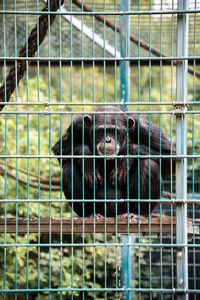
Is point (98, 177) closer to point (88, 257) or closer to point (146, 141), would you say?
point (146, 141)

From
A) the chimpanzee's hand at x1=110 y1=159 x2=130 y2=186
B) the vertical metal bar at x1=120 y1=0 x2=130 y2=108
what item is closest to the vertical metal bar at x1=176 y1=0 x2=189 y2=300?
the vertical metal bar at x1=120 y1=0 x2=130 y2=108

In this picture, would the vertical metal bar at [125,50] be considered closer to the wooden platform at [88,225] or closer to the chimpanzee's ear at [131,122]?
the wooden platform at [88,225]

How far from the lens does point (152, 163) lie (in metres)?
7.41

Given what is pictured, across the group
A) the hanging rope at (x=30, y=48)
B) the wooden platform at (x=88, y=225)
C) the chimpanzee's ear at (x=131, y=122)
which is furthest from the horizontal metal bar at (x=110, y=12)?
the wooden platform at (x=88, y=225)

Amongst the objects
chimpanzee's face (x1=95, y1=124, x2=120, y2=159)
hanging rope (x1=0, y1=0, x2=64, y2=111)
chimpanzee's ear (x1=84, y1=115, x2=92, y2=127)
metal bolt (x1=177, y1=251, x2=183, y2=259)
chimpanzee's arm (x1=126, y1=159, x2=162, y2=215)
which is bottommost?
metal bolt (x1=177, y1=251, x2=183, y2=259)

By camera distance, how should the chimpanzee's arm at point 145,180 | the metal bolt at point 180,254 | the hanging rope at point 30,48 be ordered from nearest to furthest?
the metal bolt at point 180,254
the hanging rope at point 30,48
the chimpanzee's arm at point 145,180

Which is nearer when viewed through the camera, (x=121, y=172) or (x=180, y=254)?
(x=180, y=254)

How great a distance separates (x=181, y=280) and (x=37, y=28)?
245 cm

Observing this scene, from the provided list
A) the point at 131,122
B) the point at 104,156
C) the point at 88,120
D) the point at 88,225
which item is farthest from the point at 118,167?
the point at 104,156

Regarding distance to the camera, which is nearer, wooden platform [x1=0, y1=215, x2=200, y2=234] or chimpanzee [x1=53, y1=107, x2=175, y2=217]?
wooden platform [x1=0, y1=215, x2=200, y2=234]

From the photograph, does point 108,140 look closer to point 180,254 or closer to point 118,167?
point 118,167

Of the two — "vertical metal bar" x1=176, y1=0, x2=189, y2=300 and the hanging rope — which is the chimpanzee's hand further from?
the hanging rope

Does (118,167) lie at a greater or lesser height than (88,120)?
lesser

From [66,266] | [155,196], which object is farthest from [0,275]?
[155,196]
